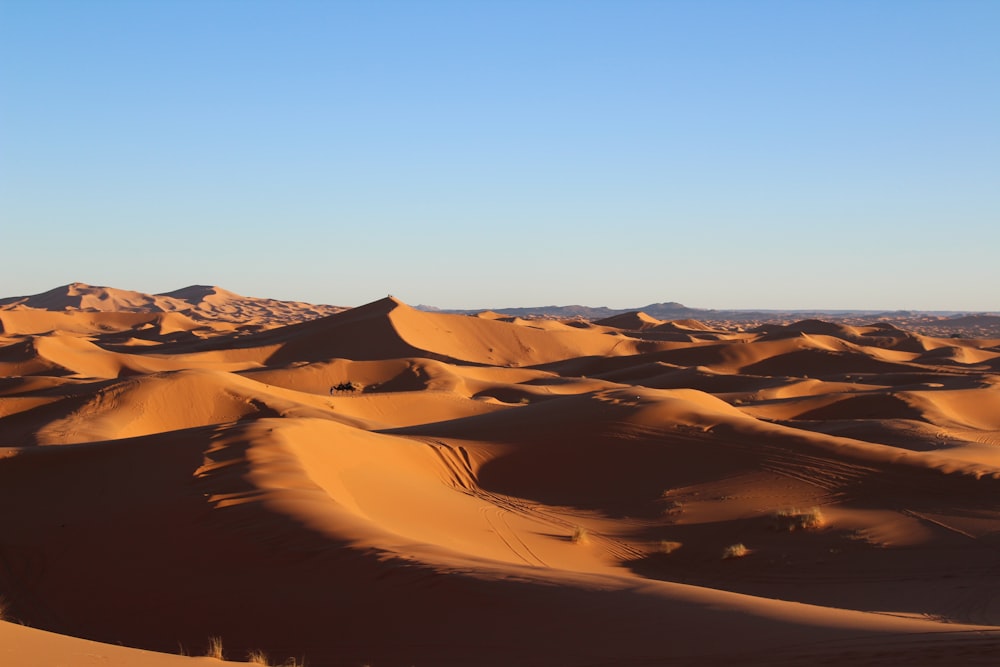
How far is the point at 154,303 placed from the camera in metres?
147

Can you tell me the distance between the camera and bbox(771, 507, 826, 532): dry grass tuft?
13086mm

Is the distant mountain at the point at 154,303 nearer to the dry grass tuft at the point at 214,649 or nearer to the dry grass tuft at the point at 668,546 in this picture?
the dry grass tuft at the point at 668,546

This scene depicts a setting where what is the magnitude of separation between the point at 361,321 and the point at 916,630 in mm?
50846

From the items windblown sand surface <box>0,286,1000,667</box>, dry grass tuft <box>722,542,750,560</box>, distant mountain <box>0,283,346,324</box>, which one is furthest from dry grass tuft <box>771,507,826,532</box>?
distant mountain <box>0,283,346,324</box>

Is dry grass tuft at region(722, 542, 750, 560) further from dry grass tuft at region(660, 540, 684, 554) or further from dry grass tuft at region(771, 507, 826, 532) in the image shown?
dry grass tuft at region(771, 507, 826, 532)

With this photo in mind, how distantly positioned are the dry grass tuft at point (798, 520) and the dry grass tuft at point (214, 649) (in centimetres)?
837

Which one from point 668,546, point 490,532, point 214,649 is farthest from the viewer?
point 490,532

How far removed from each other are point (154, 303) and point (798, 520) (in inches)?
5799

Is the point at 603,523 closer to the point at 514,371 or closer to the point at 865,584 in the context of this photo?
the point at 865,584

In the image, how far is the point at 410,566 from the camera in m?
8.56

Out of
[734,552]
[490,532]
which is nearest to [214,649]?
[490,532]

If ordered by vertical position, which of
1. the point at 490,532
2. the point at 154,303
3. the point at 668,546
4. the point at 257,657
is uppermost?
the point at 154,303

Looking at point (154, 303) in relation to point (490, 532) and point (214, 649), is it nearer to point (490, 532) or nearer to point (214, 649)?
point (490, 532)

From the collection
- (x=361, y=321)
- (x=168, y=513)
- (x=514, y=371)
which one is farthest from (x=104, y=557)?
(x=361, y=321)
